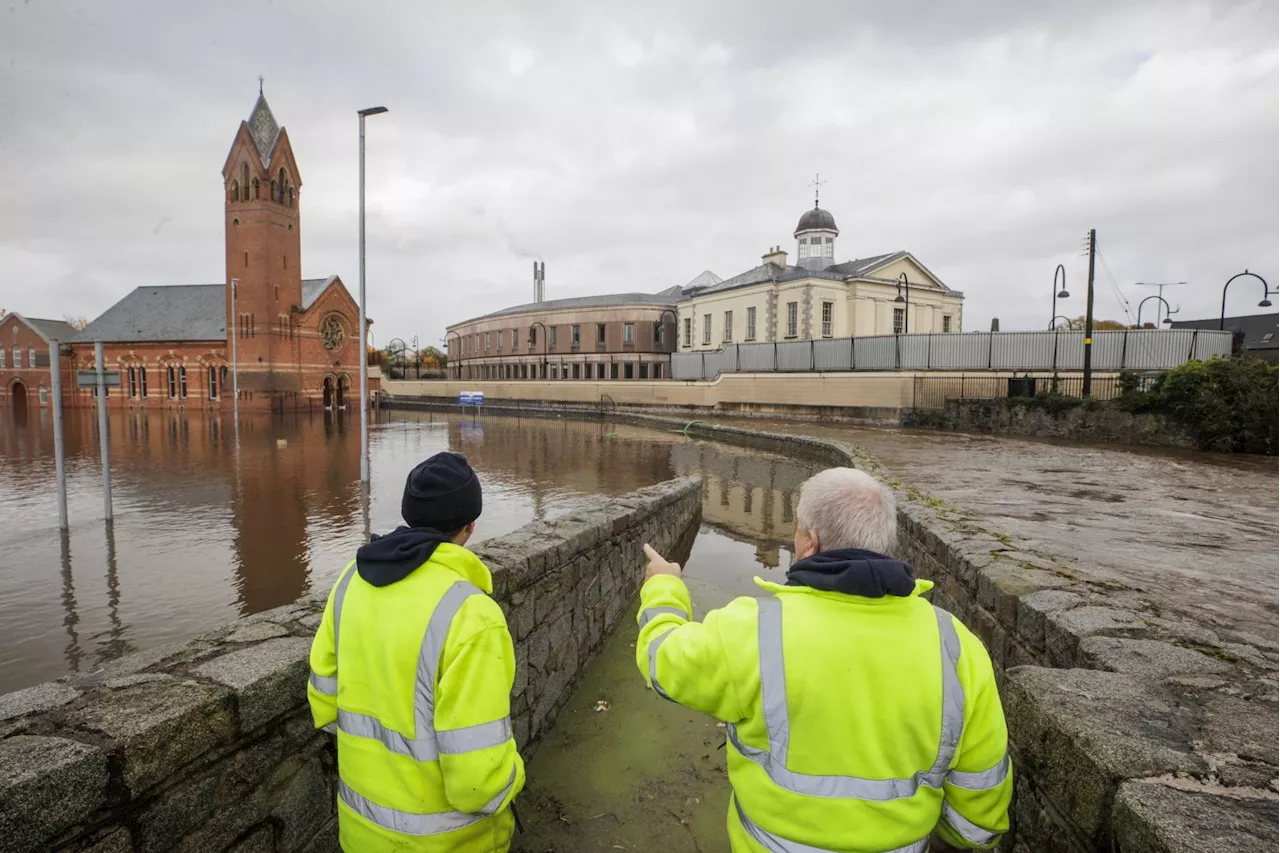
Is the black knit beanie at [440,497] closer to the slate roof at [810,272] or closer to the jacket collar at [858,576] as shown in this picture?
the jacket collar at [858,576]

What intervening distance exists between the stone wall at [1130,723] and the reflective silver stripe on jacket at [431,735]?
6.50ft

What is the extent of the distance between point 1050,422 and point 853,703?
76.6 feet

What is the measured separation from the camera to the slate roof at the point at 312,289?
48147 mm

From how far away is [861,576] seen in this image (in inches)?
67.1

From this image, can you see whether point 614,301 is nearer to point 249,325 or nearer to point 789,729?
point 249,325

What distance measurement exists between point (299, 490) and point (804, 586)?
15.7m

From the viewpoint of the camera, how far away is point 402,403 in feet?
202

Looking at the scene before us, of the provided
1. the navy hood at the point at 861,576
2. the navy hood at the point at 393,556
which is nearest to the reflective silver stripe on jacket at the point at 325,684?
the navy hood at the point at 393,556

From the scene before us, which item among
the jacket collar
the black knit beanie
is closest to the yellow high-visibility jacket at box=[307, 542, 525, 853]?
the black knit beanie

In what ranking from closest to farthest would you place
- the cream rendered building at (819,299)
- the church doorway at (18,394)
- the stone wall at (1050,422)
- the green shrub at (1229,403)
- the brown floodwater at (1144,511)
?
the brown floodwater at (1144,511)
the green shrub at (1229,403)
the stone wall at (1050,422)
the cream rendered building at (819,299)
the church doorway at (18,394)

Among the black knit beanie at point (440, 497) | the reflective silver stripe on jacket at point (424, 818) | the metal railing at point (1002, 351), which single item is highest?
the metal railing at point (1002, 351)

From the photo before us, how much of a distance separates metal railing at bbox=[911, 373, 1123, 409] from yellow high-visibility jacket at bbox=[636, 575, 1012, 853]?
982 inches

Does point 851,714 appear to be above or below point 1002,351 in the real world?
below

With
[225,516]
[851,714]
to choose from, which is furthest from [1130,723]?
[225,516]
